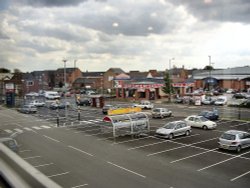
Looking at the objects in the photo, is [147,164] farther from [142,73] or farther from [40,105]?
[142,73]

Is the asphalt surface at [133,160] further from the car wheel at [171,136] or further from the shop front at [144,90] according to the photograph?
the shop front at [144,90]

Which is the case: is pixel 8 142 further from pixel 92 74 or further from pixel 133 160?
pixel 92 74

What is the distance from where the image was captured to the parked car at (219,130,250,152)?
15.4 meters

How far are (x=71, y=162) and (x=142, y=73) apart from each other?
66125 millimetres

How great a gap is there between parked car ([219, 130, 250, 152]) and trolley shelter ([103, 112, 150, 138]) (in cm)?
603

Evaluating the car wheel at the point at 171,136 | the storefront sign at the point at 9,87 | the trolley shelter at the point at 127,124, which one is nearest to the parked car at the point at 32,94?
the storefront sign at the point at 9,87

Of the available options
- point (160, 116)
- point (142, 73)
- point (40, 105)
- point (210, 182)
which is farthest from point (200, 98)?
point (142, 73)

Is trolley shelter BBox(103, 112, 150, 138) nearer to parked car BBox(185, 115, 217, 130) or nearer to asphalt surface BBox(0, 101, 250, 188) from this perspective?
asphalt surface BBox(0, 101, 250, 188)

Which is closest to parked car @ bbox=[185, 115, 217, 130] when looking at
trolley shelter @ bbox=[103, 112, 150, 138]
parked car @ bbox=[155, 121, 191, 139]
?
parked car @ bbox=[155, 121, 191, 139]

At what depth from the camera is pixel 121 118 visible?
20.5m

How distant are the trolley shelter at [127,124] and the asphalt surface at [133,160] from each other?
53 cm

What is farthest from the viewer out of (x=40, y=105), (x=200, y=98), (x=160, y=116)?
(x=40, y=105)

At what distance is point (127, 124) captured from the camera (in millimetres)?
20359

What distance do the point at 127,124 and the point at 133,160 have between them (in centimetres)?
655
